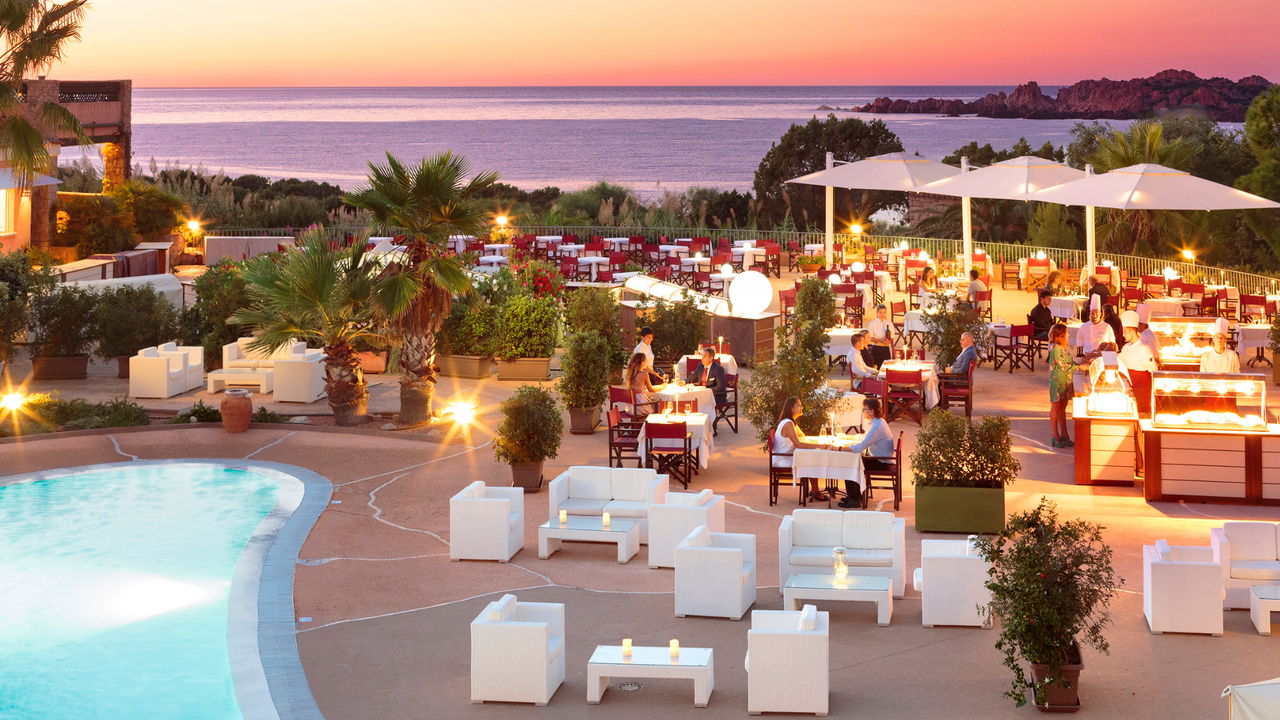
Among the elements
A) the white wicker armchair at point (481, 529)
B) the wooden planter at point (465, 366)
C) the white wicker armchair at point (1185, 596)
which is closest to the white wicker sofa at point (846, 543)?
the white wicker armchair at point (1185, 596)

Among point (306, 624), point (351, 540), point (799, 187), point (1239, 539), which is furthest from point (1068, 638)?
point (799, 187)

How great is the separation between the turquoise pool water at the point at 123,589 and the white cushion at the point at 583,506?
273 cm

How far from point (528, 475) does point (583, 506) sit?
5.17 feet

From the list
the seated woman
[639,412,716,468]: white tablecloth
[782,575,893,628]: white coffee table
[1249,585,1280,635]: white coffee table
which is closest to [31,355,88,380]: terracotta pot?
[639,412,716,468]: white tablecloth

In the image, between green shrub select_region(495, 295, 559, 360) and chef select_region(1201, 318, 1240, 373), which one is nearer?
chef select_region(1201, 318, 1240, 373)

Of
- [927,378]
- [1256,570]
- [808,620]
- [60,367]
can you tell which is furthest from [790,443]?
[60,367]

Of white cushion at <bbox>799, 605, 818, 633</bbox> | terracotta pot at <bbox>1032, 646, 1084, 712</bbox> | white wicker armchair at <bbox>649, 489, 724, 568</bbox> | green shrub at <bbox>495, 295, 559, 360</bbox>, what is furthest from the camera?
green shrub at <bbox>495, 295, 559, 360</bbox>

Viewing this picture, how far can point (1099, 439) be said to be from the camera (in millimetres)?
11820

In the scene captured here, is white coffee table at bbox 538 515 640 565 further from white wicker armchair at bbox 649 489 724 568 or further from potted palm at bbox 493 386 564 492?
potted palm at bbox 493 386 564 492

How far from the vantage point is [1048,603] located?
6.67 meters

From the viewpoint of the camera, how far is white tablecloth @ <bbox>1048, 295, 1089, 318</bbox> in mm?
19562

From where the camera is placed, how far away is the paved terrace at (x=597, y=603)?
7.15 metres

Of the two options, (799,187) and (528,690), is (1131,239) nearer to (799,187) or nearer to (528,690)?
(799,187)

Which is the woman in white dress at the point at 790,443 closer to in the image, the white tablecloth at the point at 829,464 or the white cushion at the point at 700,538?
the white tablecloth at the point at 829,464
